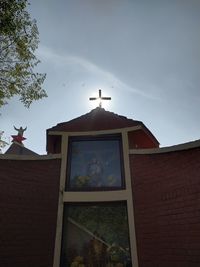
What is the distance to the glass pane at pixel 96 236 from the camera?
734 centimetres

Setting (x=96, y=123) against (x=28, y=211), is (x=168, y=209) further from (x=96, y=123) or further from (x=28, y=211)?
(x=28, y=211)

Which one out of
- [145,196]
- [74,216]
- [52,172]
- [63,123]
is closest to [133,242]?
[145,196]

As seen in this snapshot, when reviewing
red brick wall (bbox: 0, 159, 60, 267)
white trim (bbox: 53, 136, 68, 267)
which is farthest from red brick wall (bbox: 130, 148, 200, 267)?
red brick wall (bbox: 0, 159, 60, 267)

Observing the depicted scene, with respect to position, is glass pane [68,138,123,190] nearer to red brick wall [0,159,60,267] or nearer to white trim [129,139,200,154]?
red brick wall [0,159,60,267]

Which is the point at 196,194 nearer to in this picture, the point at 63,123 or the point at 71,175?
the point at 71,175

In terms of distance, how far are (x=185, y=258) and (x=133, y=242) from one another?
147 cm

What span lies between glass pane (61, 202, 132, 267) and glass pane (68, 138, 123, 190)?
0.75 m

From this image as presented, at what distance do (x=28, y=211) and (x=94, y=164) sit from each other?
2.74 metres

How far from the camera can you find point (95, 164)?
9.06 meters

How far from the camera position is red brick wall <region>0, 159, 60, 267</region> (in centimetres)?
727

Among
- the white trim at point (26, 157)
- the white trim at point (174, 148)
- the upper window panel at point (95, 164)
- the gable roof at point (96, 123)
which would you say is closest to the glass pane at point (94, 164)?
the upper window panel at point (95, 164)

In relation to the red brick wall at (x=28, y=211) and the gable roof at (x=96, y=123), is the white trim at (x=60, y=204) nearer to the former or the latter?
the red brick wall at (x=28, y=211)

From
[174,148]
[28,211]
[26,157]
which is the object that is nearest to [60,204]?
[28,211]

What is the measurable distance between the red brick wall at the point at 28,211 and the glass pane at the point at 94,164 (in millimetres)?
664
